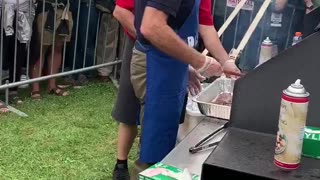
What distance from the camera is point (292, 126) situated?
1.48 m

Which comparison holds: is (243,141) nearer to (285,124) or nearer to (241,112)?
(241,112)

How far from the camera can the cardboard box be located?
1805 mm

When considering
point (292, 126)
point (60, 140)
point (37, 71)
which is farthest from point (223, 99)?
point (37, 71)

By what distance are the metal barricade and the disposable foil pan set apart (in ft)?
7.89

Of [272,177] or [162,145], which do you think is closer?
[272,177]

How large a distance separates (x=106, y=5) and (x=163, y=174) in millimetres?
3832

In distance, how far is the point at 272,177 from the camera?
1480mm

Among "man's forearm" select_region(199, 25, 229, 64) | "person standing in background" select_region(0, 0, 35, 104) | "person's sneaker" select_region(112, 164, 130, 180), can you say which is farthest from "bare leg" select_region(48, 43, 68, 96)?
"man's forearm" select_region(199, 25, 229, 64)

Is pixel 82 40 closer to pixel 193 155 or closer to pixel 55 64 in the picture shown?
pixel 55 64

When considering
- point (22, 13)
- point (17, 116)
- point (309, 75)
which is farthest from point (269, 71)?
point (22, 13)

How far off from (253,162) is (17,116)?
322cm

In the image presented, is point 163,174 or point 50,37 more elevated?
point 163,174

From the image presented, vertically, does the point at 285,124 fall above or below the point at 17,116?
above

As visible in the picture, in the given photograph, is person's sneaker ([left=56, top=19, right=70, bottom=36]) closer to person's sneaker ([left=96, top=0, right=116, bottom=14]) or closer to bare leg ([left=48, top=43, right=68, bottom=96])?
bare leg ([left=48, top=43, right=68, bottom=96])
